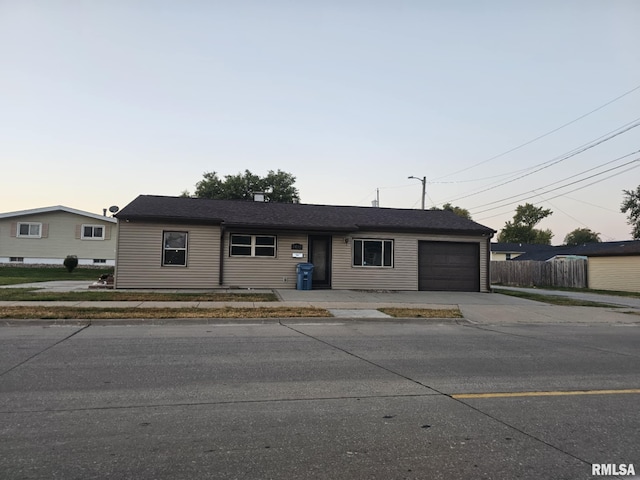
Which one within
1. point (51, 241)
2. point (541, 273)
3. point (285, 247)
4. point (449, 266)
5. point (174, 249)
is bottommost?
point (541, 273)

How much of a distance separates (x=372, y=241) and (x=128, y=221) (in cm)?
1024

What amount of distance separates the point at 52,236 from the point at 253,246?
19796 millimetres

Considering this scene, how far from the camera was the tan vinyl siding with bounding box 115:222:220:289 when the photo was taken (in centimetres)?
1827

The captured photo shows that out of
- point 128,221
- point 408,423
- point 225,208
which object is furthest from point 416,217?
point 408,423

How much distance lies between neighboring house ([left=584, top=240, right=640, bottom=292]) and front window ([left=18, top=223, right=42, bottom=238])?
3773cm

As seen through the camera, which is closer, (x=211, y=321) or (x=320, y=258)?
(x=211, y=321)

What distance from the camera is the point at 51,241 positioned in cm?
3167

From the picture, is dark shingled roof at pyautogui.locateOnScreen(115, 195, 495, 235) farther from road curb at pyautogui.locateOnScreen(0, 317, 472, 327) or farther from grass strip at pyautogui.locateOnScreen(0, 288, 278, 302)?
road curb at pyautogui.locateOnScreen(0, 317, 472, 327)

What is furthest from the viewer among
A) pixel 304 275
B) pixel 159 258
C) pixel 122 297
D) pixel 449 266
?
pixel 449 266

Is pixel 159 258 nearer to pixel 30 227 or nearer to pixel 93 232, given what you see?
pixel 93 232

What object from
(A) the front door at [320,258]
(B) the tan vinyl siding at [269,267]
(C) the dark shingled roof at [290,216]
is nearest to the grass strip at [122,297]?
(B) the tan vinyl siding at [269,267]

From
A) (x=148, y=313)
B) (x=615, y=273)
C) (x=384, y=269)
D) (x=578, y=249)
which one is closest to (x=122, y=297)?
(x=148, y=313)

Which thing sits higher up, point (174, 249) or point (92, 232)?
point (92, 232)

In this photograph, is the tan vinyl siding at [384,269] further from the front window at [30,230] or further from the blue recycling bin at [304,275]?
the front window at [30,230]
